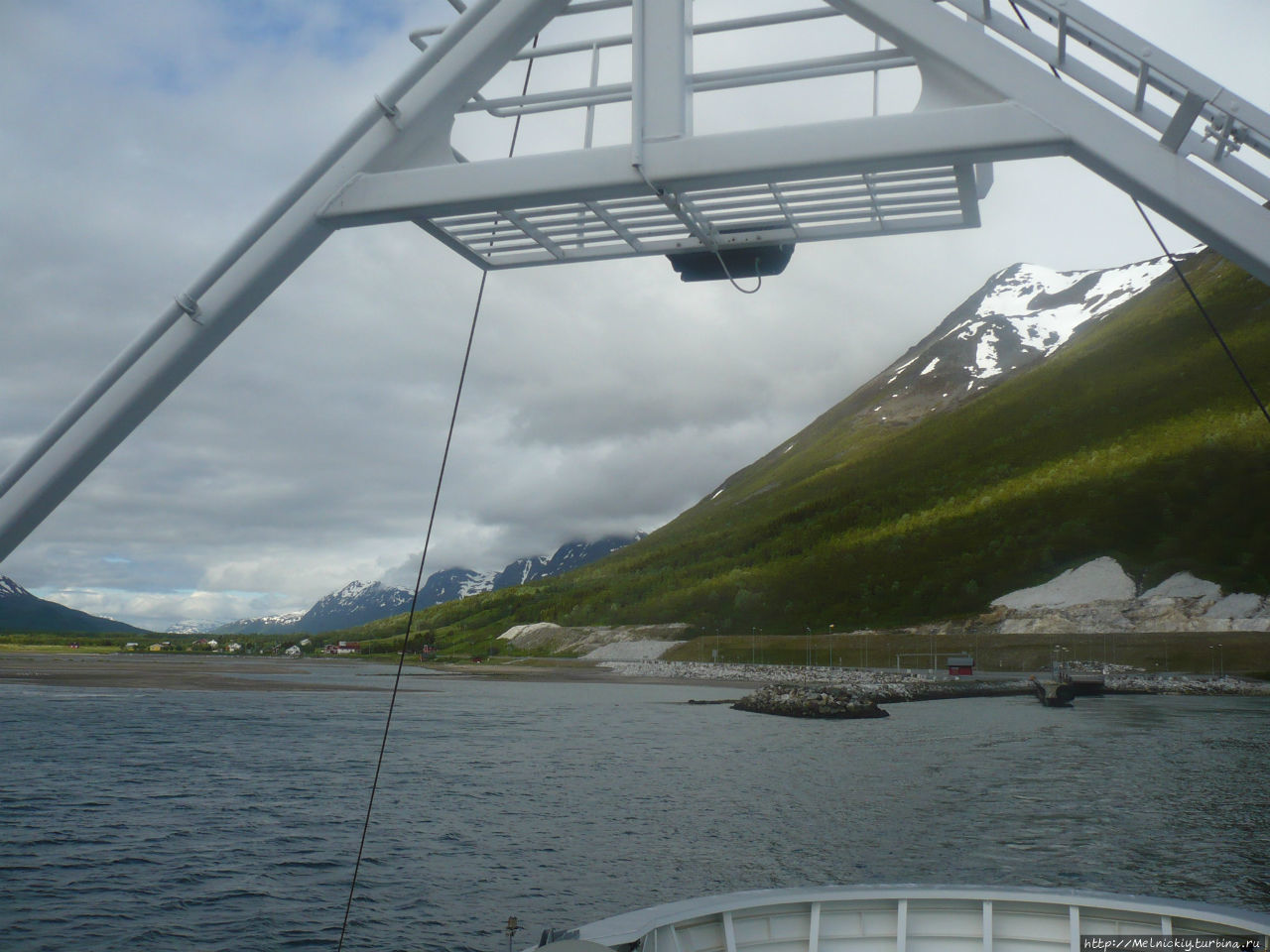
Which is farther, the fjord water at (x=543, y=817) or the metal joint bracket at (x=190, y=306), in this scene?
the fjord water at (x=543, y=817)

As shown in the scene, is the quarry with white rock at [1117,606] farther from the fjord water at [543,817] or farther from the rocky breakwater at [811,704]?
the rocky breakwater at [811,704]

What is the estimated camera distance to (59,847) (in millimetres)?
27047

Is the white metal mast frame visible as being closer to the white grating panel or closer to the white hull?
the white grating panel

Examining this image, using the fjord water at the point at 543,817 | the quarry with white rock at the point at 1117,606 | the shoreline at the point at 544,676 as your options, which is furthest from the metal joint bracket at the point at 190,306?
the quarry with white rock at the point at 1117,606

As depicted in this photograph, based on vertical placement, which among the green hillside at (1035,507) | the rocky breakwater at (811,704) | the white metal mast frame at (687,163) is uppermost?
the green hillside at (1035,507)

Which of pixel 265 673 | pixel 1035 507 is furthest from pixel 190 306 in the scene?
pixel 1035 507

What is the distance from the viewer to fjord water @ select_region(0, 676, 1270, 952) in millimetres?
22438

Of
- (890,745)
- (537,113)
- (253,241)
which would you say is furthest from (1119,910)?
(890,745)

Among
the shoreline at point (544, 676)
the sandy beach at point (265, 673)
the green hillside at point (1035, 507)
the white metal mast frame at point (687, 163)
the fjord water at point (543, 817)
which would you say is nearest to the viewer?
the white metal mast frame at point (687, 163)

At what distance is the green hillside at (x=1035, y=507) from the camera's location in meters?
145

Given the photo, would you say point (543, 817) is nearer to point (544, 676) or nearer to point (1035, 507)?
point (544, 676)

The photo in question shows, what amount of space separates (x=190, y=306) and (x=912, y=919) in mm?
6566

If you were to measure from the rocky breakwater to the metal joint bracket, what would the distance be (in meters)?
82.3

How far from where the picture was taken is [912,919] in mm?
7184
